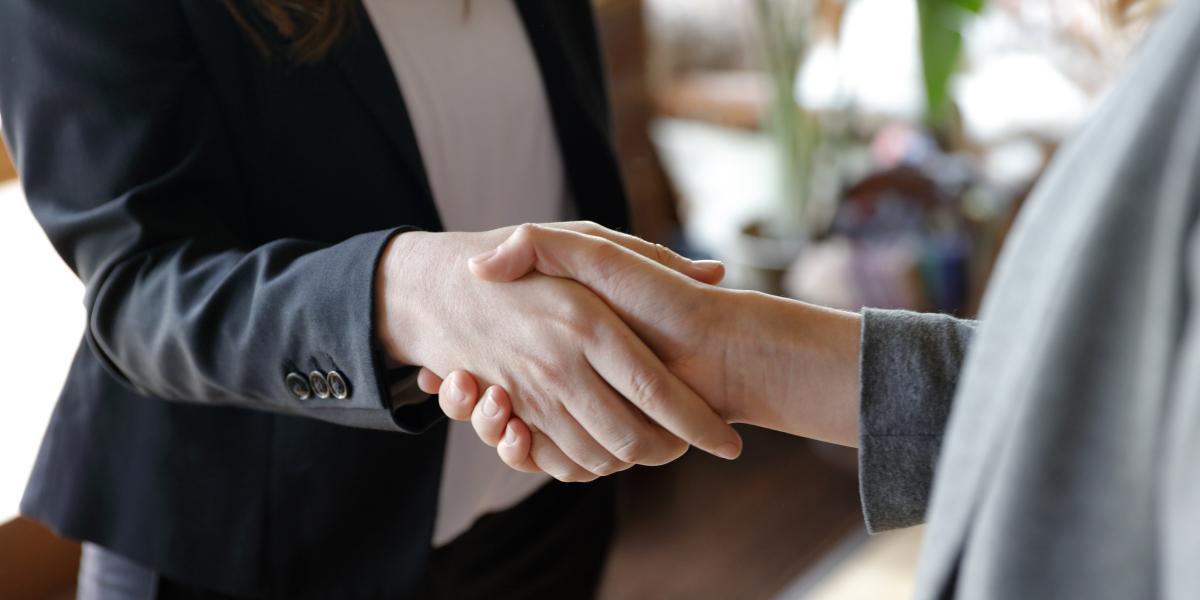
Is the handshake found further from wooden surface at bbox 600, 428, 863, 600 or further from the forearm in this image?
wooden surface at bbox 600, 428, 863, 600

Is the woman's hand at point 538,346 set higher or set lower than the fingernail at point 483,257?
lower

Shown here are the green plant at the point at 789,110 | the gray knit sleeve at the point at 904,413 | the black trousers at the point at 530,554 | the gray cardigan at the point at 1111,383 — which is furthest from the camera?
the green plant at the point at 789,110

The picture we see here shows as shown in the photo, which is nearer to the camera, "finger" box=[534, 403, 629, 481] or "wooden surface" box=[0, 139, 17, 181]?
"finger" box=[534, 403, 629, 481]

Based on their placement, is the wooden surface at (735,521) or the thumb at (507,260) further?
the wooden surface at (735,521)

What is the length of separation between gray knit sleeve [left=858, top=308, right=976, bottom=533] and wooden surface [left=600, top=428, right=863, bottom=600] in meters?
1.26

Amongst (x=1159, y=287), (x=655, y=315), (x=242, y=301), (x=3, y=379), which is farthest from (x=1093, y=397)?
(x=3, y=379)

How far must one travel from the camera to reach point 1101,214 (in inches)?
16.6

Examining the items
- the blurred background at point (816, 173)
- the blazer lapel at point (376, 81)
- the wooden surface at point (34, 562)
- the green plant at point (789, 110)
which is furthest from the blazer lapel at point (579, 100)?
the green plant at point (789, 110)

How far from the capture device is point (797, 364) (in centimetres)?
78

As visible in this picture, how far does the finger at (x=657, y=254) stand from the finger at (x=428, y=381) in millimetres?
142

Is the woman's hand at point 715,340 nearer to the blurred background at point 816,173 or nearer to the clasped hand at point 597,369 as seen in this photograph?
the clasped hand at point 597,369

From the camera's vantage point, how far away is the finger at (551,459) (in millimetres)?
802

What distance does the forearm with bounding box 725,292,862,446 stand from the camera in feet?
2.52

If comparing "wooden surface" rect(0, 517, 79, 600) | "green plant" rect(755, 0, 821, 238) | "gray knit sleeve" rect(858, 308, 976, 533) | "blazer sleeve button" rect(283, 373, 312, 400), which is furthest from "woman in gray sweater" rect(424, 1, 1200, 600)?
"green plant" rect(755, 0, 821, 238)
